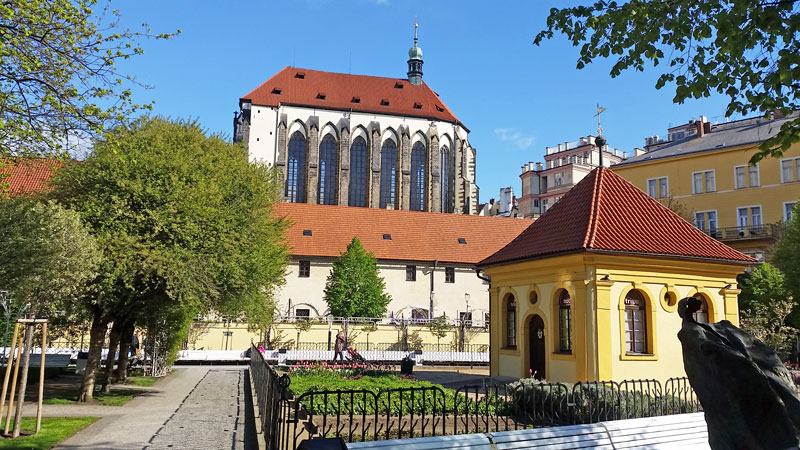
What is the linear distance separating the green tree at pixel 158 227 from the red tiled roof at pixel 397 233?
Result: 22319mm

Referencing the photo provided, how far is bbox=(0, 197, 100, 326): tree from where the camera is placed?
12.5 m

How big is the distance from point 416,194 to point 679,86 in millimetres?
57127

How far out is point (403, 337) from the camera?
3709cm

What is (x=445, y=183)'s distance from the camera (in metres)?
67.4

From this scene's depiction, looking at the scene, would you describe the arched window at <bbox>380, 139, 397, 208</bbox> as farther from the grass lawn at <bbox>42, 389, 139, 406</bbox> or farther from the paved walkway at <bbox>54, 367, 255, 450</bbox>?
the grass lawn at <bbox>42, 389, 139, 406</bbox>

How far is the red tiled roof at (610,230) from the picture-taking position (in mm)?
16938

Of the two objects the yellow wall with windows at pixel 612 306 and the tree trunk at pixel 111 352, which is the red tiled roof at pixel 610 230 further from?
the tree trunk at pixel 111 352

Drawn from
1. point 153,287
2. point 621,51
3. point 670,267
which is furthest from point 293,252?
point 621,51

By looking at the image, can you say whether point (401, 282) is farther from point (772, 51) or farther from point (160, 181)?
point (772, 51)

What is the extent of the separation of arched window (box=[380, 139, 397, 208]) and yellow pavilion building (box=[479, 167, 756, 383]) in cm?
4432

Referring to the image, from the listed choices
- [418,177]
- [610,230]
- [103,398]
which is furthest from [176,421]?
[418,177]

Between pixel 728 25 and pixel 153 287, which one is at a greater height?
pixel 728 25

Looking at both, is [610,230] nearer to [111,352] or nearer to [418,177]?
[111,352]

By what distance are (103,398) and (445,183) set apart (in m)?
52.6
